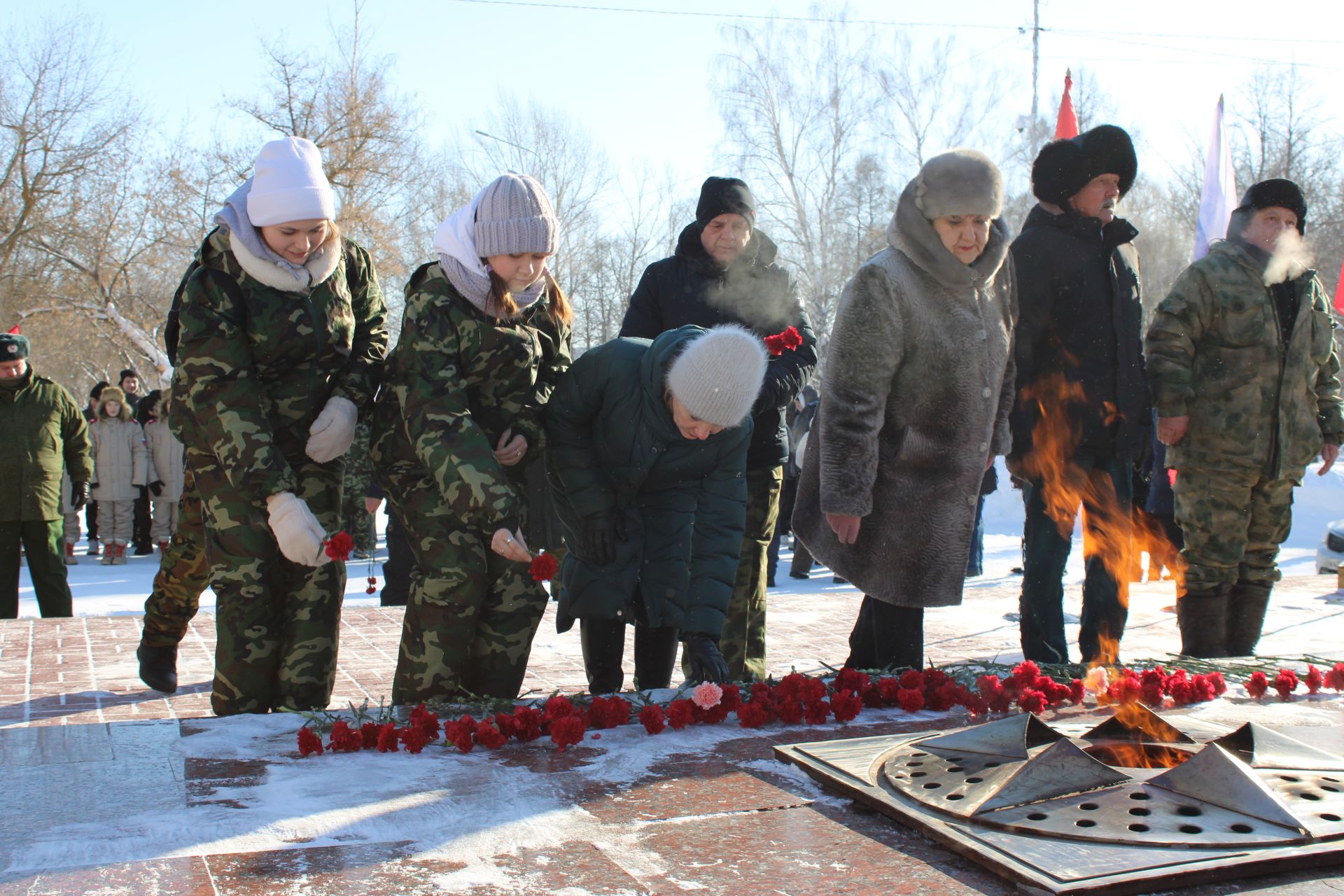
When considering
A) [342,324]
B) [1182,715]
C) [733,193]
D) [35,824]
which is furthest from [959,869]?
[733,193]

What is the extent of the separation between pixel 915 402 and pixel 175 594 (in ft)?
9.18

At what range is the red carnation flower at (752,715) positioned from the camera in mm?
3574

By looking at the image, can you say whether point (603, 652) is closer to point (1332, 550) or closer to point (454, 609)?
point (454, 609)

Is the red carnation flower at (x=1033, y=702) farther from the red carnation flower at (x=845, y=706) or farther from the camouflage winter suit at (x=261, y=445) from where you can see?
the camouflage winter suit at (x=261, y=445)

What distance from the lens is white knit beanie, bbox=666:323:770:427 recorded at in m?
3.70

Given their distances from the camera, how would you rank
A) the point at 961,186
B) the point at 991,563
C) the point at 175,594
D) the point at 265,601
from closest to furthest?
1. the point at 265,601
2. the point at 961,186
3. the point at 175,594
4. the point at 991,563

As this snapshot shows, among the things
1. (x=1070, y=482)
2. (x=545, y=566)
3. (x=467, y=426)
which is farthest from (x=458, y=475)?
(x=1070, y=482)

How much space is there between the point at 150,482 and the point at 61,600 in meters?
5.91

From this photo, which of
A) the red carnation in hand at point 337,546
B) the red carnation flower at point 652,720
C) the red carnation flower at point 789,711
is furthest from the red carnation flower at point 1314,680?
the red carnation in hand at point 337,546

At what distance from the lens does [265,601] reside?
3.94m

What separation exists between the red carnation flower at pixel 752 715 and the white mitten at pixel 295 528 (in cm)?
133

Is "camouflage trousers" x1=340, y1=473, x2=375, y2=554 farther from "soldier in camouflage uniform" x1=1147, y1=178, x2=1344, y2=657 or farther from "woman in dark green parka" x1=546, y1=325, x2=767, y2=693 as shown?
"soldier in camouflage uniform" x1=1147, y1=178, x2=1344, y2=657

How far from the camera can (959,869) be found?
239cm

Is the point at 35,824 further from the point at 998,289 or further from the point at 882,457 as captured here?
the point at 998,289
